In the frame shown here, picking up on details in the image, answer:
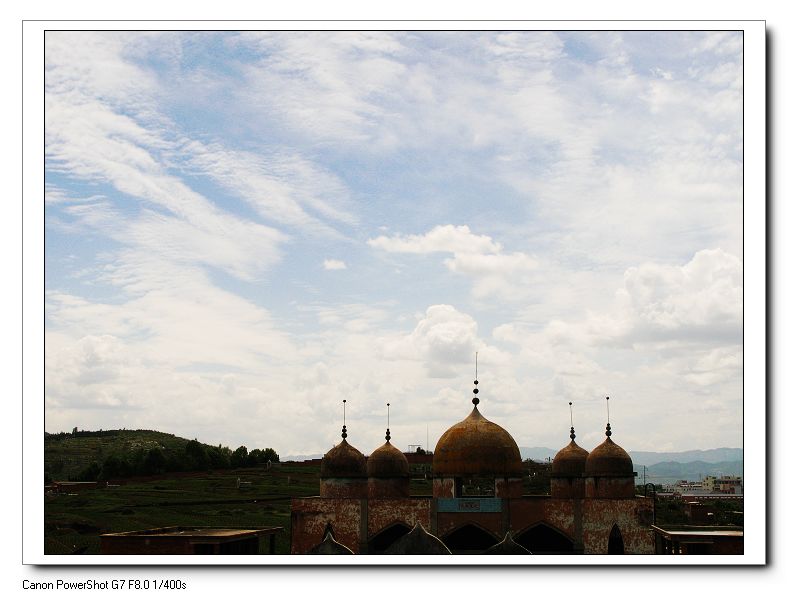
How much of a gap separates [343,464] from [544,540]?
6.09 m

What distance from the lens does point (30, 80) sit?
1599 cm

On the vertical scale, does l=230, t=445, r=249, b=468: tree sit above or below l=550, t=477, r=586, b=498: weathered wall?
below

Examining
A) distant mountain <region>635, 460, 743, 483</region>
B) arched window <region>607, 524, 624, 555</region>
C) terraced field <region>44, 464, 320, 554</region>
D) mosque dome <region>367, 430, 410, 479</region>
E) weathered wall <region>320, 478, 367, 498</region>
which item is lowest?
distant mountain <region>635, 460, 743, 483</region>

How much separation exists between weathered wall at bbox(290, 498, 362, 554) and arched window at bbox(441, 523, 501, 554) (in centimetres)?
255

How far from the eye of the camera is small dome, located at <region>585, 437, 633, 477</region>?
85.6 ft

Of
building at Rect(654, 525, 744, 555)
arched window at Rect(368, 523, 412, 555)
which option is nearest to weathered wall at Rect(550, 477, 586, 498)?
building at Rect(654, 525, 744, 555)

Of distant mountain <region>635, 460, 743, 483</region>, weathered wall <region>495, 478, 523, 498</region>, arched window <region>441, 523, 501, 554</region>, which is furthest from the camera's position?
distant mountain <region>635, 460, 743, 483</region>

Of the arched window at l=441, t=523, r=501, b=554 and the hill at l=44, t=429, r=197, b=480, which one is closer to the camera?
the arched window at l=441, t=523, r=501, b=554

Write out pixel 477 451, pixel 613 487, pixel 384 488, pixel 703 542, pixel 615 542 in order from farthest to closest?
pixel 384 488
pixel 613 487
pixel 477 451
pixel 615 542
pixel 703 542

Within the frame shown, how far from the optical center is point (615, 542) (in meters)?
24.5

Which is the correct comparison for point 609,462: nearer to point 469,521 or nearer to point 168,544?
point 469,521

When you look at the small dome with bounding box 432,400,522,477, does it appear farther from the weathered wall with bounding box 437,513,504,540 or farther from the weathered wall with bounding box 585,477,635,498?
the weathered wall with bounding box 585,477,635,498

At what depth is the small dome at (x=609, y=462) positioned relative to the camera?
26094 millimetres

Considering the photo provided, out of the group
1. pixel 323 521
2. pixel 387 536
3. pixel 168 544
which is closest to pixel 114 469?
pixel 323 521
